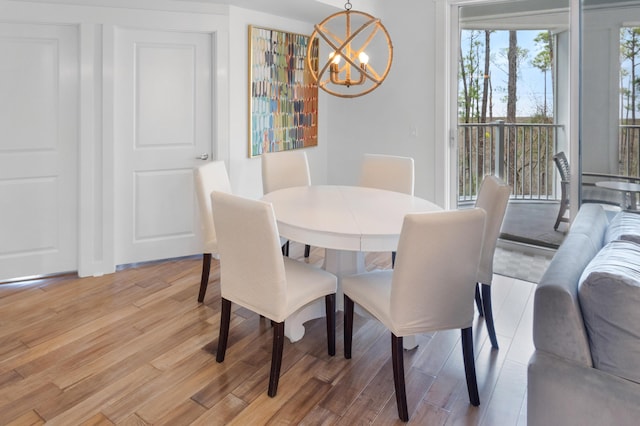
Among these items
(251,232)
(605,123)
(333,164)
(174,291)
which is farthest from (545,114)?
(174,291)

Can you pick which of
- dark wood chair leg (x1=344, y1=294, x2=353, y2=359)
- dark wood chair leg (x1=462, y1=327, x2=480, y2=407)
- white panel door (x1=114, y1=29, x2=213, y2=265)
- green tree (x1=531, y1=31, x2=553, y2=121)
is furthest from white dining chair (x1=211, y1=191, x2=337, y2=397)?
green tree (x1=531, y1=31, x2=553, y2=121)

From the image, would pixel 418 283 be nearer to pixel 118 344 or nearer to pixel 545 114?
pixel 118 344

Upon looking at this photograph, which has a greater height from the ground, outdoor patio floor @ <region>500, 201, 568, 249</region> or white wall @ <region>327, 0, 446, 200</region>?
white wall @ <region>327, 0, 446, 200</region>

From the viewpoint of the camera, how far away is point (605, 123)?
11.3 ft

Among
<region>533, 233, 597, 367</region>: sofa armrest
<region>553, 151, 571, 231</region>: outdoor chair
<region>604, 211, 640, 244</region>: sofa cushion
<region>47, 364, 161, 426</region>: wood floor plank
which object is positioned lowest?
<region>47, 364, 161, 426</region>: wood floor plank

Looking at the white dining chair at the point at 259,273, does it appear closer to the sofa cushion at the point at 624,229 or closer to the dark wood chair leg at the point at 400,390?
the dark wood chair leg at the point at 400,390

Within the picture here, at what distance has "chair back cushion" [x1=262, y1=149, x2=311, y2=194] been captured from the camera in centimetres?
381

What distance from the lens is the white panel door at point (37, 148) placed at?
3.33 metres

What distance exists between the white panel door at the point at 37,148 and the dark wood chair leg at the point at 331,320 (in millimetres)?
2360

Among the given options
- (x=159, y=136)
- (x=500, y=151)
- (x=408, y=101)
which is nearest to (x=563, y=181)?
(x=500, y=151)

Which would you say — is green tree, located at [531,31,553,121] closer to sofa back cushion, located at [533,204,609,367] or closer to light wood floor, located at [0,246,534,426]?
light wood floor, located at [0,246,534,426]

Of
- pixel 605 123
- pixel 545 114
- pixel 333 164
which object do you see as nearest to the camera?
pixel 605 123

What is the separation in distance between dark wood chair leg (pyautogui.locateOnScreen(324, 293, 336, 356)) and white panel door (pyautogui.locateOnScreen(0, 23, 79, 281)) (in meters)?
2.36

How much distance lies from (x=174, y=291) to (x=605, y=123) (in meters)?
3.43
